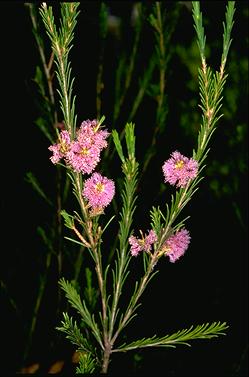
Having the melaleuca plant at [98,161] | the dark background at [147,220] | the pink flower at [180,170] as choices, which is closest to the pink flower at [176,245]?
the melaleuca plant at [98,161]

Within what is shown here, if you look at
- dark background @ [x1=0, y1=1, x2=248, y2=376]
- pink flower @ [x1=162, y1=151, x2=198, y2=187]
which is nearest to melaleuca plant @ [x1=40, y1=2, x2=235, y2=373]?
pink flower @ [x1=162, y1=151, x2=198, y2=187]

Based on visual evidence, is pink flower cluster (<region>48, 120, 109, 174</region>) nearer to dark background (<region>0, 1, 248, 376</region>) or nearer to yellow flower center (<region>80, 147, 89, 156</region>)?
yellow flower center (<region>80, 147, 89, 156</region>)

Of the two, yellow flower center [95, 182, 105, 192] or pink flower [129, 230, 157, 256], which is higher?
yellow flower center [95, 182, 105, 192]

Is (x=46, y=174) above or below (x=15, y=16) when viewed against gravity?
below

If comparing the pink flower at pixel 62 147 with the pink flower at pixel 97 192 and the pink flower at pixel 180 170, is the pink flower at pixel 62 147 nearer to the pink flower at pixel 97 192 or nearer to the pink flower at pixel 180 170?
the pink flower at pixel 97 192

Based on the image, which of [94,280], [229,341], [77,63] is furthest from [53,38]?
[77,63]

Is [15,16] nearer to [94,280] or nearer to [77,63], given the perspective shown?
[77,63]
